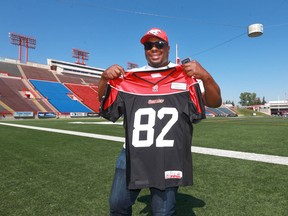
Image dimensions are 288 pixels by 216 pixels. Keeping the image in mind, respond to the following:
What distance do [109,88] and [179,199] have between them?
7.61ft

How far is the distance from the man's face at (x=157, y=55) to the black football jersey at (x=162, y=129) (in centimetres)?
9

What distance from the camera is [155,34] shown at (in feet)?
7.25

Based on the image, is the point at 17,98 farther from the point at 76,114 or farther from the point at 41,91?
the point at 76,114

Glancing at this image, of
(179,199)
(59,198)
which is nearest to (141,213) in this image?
(179,199)

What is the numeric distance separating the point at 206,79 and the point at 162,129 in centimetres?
53

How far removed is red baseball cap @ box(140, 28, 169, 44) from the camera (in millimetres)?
2220

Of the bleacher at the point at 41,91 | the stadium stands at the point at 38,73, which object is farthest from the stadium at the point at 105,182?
the stadium stands at the point at 38,73

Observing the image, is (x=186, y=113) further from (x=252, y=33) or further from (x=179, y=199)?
(x=252, y=33)

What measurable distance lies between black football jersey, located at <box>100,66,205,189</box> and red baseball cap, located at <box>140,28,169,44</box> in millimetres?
286

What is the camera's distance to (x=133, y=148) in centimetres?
213

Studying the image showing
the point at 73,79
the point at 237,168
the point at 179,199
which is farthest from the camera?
the point at 73,79

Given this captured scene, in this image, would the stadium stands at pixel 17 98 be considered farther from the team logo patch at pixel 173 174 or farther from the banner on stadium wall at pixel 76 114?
the team logo patch at pixel 173 174

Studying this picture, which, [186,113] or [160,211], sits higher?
[186,113]

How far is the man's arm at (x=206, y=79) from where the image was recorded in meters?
2.02
